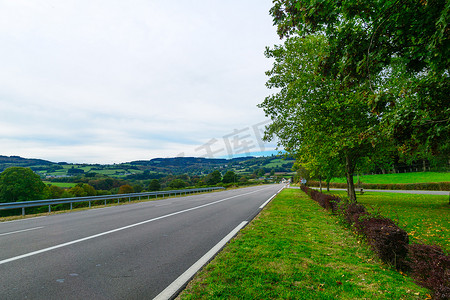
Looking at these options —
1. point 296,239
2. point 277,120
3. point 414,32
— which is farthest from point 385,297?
point 277,120

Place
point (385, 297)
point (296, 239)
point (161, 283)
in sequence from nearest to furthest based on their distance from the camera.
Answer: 1. point (385, 297)
2. point (161, 283)
3. point (296, 239)

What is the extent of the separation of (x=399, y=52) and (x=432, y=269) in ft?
13.9

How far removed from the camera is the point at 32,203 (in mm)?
13156

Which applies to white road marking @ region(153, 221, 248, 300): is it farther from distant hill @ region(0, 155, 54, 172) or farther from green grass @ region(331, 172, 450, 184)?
distant hill @ region(0, 155, 54, 172)

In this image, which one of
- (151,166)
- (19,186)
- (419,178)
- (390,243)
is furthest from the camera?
(151,166)

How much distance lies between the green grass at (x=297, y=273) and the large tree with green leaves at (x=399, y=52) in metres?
2.52

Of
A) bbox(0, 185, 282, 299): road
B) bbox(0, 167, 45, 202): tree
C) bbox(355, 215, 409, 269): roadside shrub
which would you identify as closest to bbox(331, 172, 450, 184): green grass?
bbox(355, 215, 409, 269): roadside shrub

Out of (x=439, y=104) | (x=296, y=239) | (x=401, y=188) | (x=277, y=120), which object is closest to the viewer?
(x=439, y=104)

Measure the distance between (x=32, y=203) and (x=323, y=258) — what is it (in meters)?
16.1

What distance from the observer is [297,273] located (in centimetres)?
394

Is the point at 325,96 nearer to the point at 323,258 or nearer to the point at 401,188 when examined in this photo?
the point at 323,258

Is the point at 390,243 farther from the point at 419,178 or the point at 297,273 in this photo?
the point at 419,178

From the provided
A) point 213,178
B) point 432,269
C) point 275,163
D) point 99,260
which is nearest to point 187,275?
point 99,260

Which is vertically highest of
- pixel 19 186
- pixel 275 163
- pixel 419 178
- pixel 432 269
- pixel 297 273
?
pixel 275 163
